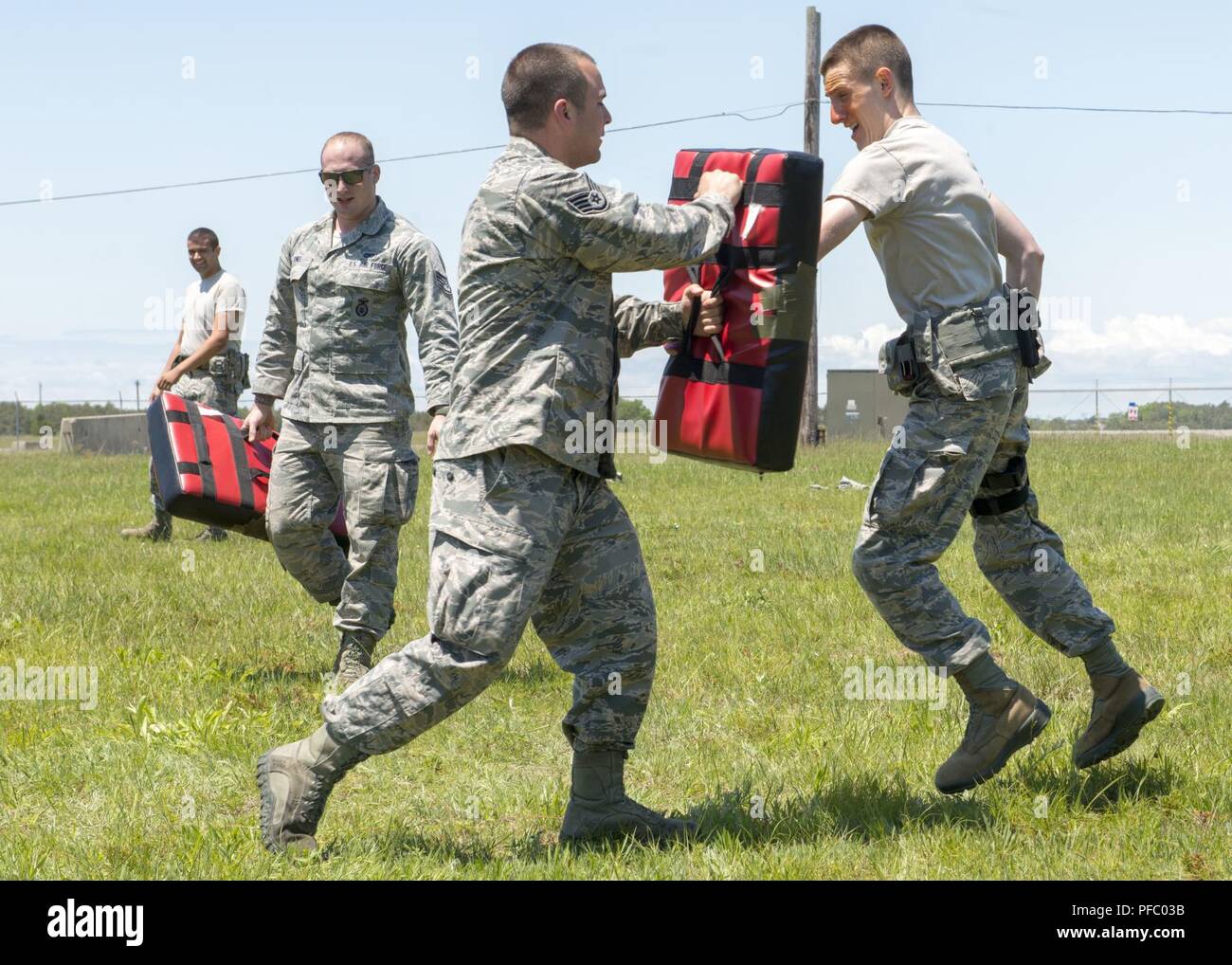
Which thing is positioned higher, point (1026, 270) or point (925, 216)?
point (925, 216)

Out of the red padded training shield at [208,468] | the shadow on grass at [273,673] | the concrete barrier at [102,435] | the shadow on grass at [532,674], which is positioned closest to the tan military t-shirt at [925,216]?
the shadow on grass at [532,674]

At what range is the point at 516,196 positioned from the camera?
3818 millimetres

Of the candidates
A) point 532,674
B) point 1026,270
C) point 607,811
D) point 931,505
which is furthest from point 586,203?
point 532,674

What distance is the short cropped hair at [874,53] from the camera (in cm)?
431

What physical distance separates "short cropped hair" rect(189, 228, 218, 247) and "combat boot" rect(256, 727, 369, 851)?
7.28m

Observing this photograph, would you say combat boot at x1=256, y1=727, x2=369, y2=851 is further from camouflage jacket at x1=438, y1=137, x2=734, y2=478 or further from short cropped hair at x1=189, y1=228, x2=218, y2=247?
short cropped hair at x1=189, y1=228, x2=218, y2=247

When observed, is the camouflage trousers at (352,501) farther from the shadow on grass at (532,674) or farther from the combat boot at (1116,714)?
the combat boot at (1116,714)

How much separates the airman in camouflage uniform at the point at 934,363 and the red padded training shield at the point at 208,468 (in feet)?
10.6

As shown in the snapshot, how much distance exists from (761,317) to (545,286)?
61 centimetres

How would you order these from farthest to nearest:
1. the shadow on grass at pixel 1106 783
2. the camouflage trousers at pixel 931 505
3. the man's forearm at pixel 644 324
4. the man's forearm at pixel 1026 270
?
the man's forearm at pixel 1026 270 < the shadow on grass at pixel 1106 783 < the camouflage trousers at pixel 931 505 < the man's forearm at pixel 644 324

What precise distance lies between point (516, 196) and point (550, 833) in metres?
1.98

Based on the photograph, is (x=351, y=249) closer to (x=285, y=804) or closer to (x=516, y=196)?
(x=516, y=196)

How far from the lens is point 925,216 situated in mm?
4250

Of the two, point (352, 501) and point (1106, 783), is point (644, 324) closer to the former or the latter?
point (1106, 783)
